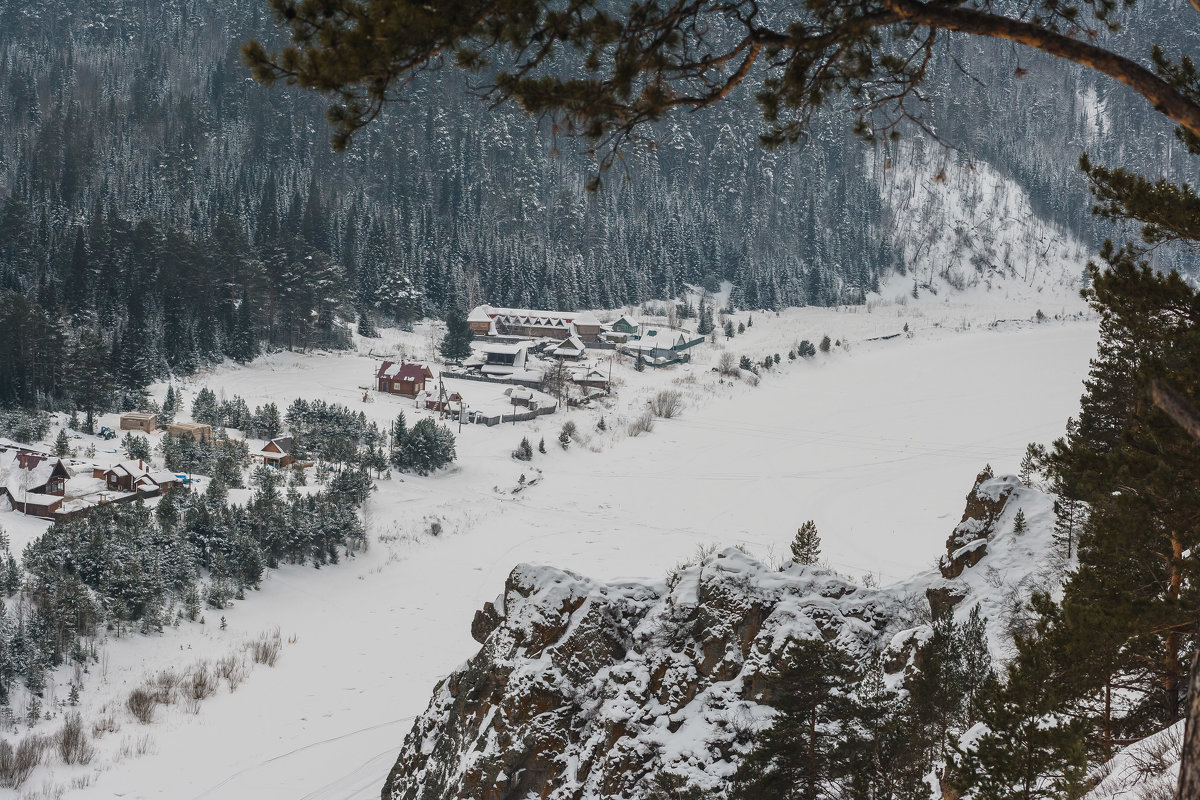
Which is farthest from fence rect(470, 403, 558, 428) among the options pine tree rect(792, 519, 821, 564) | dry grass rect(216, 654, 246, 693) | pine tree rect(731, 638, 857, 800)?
pine tree rect(731, 638, 857, 800)

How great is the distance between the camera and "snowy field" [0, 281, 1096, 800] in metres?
18.0

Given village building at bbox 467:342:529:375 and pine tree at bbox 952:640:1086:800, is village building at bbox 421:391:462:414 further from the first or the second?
pine tree at bbox 952:640:1086:800

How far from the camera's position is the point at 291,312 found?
61.0 m

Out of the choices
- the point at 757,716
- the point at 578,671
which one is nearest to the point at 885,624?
the point at 757,716

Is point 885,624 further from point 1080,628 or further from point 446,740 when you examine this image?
point 446,740

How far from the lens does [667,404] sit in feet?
161

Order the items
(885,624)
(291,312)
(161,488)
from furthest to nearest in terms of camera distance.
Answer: (291,312)
(161,488)
(885,624)

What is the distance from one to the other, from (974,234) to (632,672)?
12089 cm

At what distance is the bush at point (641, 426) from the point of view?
44719mm

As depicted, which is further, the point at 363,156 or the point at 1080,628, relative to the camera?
the point at 363,156

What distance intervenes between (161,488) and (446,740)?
22286 mm

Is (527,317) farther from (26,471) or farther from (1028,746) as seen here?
(1028,746)

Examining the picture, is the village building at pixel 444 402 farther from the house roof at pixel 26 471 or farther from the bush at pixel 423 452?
the house roof at pixel 26 471

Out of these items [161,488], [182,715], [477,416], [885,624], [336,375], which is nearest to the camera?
[885,624]
